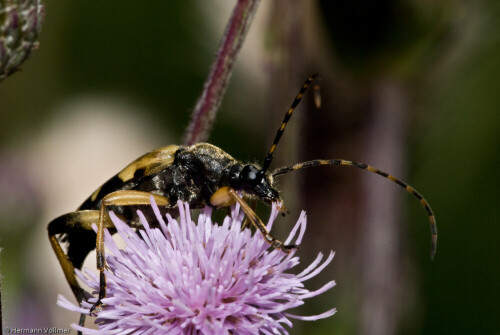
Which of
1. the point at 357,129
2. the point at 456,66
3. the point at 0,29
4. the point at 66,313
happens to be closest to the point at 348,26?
the point at 357,129

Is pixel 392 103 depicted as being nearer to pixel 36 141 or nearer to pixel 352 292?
pixel 352 292

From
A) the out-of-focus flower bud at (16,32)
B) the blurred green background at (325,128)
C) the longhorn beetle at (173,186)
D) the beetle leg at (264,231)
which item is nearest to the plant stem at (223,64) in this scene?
the longhorn beetle at (173,186)

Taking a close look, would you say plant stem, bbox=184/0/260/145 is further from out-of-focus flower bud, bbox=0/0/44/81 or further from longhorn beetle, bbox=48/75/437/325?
out-of-focus flower bud, bbox=0/0/44/81

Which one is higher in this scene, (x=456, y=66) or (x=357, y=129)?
(x=456, y=66)

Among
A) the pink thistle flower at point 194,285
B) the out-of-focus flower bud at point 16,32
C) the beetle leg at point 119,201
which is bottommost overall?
the pink thistle flower at point 194,285

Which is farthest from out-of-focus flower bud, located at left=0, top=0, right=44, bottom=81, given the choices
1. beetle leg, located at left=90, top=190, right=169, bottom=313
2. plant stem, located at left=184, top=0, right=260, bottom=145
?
plant stem, located at left=184, top=0, right=260, bottom=145

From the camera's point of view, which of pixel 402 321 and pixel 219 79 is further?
pixel 402 321

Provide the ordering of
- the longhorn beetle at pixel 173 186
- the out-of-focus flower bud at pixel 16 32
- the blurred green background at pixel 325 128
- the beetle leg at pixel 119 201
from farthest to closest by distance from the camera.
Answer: the blurred green background at pixel 325 128 → the longhorn beetle at pixel 173 186 → the beetle leg at pixel 119 201 → the out-of-focus flower bud at pixel 16 32

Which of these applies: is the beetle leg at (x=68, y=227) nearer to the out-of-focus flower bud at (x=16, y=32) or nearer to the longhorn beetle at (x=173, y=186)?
the longhorn beetle at (x=173, y=186)
